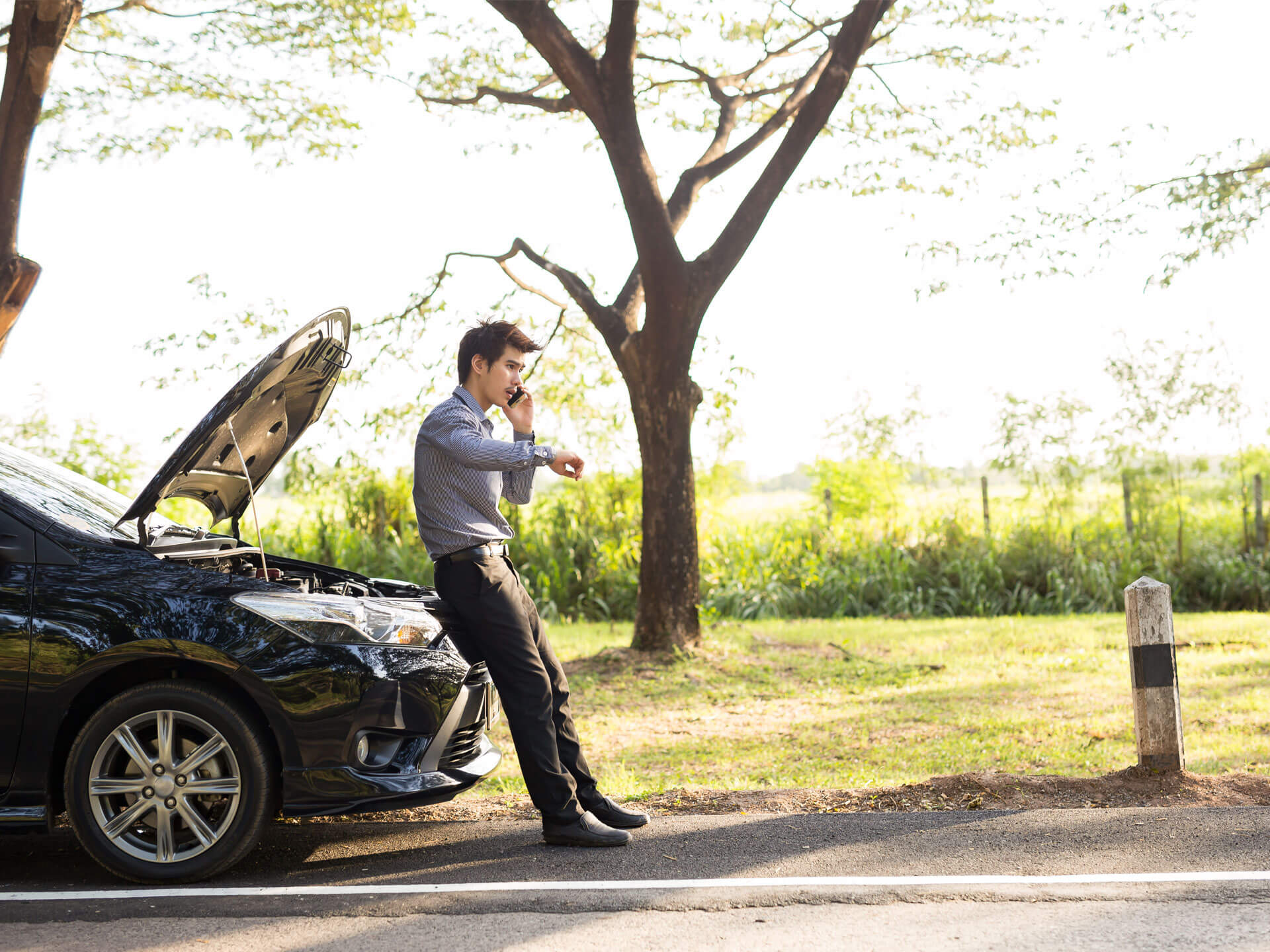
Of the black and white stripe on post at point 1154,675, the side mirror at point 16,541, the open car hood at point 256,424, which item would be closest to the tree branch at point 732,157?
the open car hood at point 256,424

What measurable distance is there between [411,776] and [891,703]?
5.64 metres

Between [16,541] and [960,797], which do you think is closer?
[16,541]

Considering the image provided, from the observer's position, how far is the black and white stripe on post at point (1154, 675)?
5.44 meters

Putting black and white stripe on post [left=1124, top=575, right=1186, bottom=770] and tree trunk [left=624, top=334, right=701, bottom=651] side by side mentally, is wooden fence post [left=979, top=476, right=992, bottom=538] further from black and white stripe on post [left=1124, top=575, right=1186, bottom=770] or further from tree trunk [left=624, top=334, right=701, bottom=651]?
black and white stripe on post [left=1124, top=575, right=1186, bottom=770]

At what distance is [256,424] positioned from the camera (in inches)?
204

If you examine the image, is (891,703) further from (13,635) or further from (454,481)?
(13,635)

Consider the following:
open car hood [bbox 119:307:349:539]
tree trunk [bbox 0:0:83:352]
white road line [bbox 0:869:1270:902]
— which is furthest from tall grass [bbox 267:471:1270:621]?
white road line [bbox 0:869:1270:902]

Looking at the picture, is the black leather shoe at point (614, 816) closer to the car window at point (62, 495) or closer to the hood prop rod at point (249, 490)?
the hood prop rod at point (249, 490)

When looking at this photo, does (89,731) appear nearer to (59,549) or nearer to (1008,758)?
(59,549)

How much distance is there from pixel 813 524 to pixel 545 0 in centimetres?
864

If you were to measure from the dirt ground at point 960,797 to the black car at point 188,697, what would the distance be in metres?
1.04

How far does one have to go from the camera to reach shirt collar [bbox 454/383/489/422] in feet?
15.7

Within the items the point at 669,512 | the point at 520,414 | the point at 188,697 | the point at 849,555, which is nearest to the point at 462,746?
the point at 188,697

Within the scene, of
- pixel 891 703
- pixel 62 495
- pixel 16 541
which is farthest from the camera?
pixel 891 703
